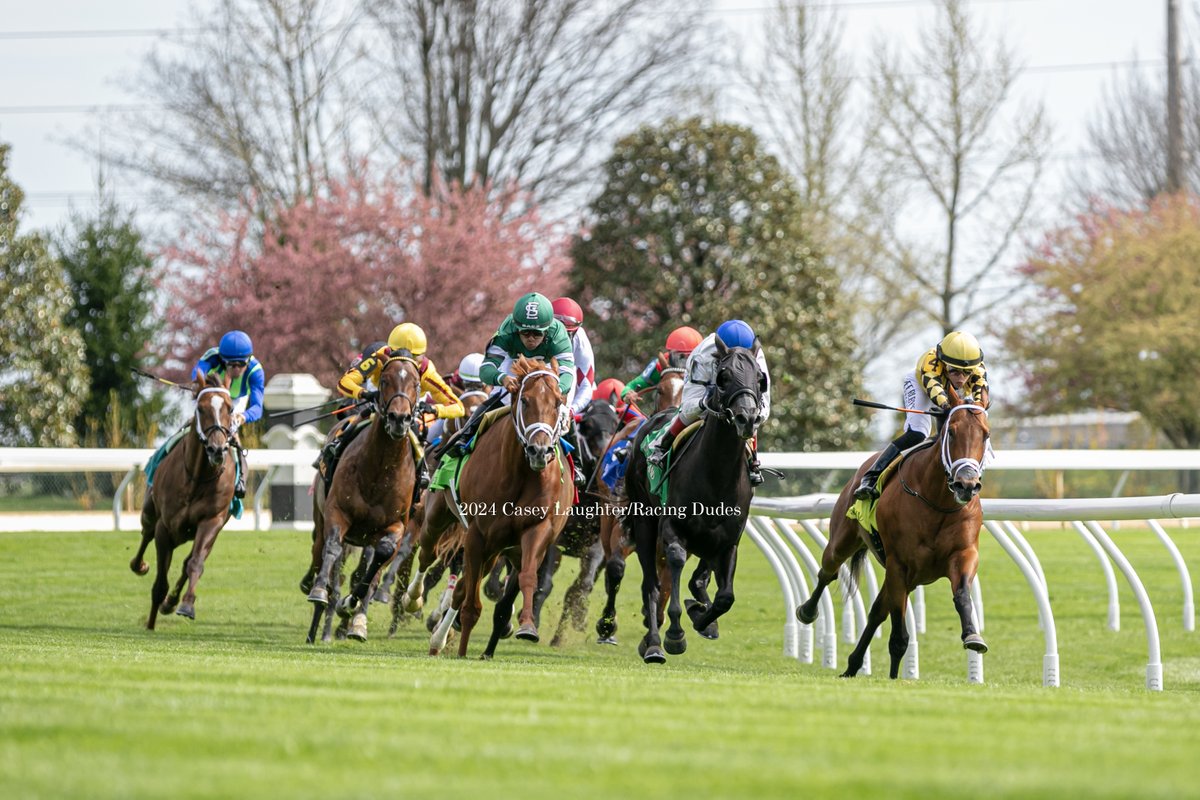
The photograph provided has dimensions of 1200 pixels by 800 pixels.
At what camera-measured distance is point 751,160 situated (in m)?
24.1

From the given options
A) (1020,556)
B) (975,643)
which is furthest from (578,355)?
(975,643)

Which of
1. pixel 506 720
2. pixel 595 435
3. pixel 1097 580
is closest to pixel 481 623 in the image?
pixel 595 435

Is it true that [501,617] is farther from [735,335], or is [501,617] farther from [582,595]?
[582,595]

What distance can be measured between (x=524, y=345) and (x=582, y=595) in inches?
109

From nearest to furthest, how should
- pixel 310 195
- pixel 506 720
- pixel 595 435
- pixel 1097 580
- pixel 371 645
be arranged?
pixel 506 720
pixel 371 645
pixel 595 435
pixel 1097 580
pixel 310 195

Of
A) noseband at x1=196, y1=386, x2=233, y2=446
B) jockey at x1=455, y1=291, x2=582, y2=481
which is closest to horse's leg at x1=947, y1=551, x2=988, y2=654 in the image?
jockey at x1=455, y1=291, x2=582, y2=481

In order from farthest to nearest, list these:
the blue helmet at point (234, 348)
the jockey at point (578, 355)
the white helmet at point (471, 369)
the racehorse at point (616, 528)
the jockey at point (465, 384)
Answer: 1. the white helmet at point (471, 369)
2. the jockey at point (465, 384)
3. the blue helmet at point (234, 348)
4. the racehorse at point (616, 528)
5. the jockey at point (578, 355)

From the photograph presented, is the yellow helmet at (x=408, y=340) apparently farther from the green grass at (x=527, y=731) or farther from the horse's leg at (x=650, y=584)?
the green grass at (x=527, y=731)

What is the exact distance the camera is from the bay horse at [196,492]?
11.2 metres

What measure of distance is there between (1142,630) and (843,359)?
11.2m

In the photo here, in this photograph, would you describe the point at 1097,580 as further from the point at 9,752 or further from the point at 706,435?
the point at 9,752

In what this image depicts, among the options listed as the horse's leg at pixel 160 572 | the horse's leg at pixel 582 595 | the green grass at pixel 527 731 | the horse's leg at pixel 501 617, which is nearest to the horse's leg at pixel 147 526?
the horse's leg at pixel 160 572

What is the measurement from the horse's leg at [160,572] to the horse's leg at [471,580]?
295cm

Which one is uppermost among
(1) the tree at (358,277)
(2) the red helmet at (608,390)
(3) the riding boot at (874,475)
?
(1) the tree at (358,277)
